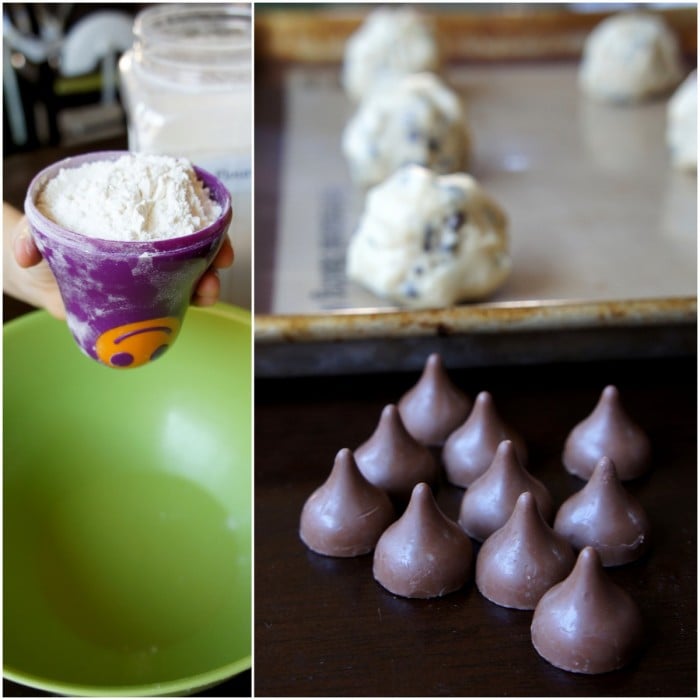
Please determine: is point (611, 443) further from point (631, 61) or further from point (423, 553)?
point (631, 61)

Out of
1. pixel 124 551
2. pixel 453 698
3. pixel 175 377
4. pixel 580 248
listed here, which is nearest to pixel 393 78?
pixel 580 248

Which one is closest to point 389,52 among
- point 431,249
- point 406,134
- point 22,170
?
point 406,134

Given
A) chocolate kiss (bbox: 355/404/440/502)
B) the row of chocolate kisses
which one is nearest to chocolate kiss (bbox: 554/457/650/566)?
the row of chocolate kisses

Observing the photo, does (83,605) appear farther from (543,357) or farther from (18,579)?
(543,357)

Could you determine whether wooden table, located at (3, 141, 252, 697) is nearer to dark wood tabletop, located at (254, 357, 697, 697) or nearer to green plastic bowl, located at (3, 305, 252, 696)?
green plastic bowl, located at (3, 305, 252, 696)

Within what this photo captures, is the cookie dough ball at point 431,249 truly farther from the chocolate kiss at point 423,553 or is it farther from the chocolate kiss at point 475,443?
the chocolate kiss at point 423,553

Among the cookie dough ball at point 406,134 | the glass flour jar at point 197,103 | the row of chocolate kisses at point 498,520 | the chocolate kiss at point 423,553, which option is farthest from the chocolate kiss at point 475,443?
the cookie dough ball at point 406,134
